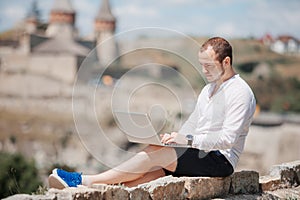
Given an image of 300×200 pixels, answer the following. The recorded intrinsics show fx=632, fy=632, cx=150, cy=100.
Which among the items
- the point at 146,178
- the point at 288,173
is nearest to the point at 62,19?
the point at 288,173

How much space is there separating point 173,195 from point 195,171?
0.86 ft

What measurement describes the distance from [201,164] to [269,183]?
0.70m

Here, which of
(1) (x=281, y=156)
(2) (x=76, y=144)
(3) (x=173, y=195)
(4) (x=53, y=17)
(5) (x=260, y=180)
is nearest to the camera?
(3) (x=173, y=195)

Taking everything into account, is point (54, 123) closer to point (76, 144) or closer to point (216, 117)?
point (76, 144)

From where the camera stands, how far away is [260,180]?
13.4 ft

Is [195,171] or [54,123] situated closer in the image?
[195,171]

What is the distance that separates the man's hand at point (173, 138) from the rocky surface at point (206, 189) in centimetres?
20

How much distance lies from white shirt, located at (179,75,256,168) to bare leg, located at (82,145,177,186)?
21cm

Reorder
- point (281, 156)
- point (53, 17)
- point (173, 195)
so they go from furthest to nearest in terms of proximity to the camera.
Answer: point (53, 17) < point (281, 156) < point (173, 195)

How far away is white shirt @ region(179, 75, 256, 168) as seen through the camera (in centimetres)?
351

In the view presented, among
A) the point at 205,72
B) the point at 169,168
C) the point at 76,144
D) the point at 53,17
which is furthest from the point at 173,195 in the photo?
the point at 53,17

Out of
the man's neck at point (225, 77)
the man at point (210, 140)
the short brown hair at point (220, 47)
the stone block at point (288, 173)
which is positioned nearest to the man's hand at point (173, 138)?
the man at point (210, 140)

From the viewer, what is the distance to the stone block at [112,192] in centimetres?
296

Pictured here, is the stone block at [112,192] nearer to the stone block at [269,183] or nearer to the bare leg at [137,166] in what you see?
the bare leg at [137,166]
